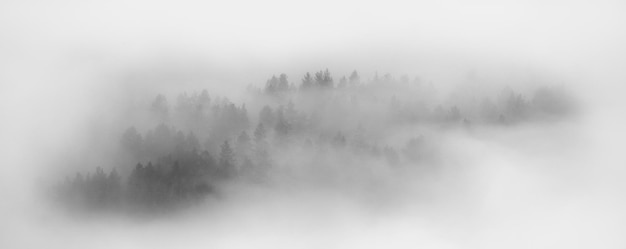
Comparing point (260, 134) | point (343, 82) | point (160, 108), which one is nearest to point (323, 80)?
point (343, 82)

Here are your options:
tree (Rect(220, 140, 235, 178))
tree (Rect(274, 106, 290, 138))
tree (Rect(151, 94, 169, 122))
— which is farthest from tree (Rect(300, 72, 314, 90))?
tree (Rect(151, 94, 169, 122))

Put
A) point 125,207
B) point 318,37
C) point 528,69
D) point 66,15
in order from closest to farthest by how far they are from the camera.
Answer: point 125,207
point 528,69
point 318,37
point 66,15

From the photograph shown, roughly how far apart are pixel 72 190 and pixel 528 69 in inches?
3089

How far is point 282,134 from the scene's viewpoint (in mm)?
91062

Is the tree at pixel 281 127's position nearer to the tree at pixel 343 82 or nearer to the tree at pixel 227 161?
the tree at pixel 227 161

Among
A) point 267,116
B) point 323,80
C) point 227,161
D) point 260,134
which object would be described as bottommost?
point 227,161

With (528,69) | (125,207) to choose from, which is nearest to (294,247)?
(125,207)

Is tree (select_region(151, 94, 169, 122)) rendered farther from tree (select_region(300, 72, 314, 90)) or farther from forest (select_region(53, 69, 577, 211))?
tree (select_region(300, 72, 314, 90))

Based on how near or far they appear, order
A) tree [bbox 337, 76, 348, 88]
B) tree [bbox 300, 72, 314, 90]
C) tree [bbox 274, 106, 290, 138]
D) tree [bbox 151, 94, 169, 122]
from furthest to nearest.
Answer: tree [bbox 337, 76, 348, 88]
tree [bbox 300, 72, 314, 90]
tree [bbox 151, 94, 169, 122]
tree [bbox 274, 106, 290, 138]

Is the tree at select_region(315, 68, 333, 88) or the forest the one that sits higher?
the tree at select_region(315, 68, 333, 88)

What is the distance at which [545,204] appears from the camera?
95250 millimetres

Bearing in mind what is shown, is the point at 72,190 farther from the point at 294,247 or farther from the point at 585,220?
the point at 585,220

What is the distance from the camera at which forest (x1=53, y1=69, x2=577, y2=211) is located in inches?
3462

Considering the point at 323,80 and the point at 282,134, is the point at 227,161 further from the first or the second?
the point at 323,80
